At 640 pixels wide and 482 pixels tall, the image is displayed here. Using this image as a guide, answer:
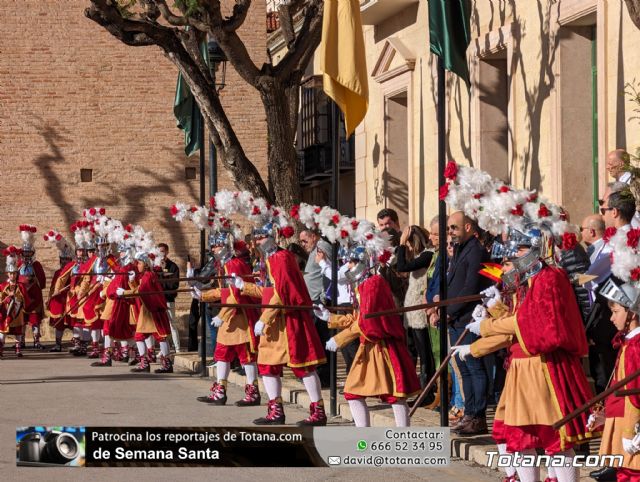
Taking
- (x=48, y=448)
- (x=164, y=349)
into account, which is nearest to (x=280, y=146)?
(x=164, y=349)

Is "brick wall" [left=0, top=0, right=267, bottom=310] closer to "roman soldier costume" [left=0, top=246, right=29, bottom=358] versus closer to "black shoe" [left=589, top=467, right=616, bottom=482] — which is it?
"roman soldier costume" [left=0, top=246, right=29, bottom=358]

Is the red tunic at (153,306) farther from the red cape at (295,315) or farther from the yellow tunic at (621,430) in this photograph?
the yellow tunic at (621,430)

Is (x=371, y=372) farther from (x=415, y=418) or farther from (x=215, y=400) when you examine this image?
(x=215, y=400)

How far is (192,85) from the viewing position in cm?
1856

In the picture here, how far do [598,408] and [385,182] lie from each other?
45.2 ft

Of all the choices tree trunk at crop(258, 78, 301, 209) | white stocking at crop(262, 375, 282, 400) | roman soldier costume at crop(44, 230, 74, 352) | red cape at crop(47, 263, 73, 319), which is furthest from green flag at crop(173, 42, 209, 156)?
white stocking at crop(262, 375, 282, 400)

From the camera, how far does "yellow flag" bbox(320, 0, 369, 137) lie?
14.9m

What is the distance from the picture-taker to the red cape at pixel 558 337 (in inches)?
327

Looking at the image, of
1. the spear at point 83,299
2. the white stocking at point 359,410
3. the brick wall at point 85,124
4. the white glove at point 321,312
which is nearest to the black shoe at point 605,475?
the white stocking at point 359,410

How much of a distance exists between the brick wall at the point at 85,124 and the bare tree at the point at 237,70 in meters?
12.1

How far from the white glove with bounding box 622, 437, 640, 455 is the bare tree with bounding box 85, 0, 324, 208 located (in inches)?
439

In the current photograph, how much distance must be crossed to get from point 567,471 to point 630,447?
3.20 ft

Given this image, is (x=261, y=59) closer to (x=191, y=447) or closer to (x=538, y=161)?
(x=538, y=161)

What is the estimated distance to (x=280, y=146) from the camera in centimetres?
1831
